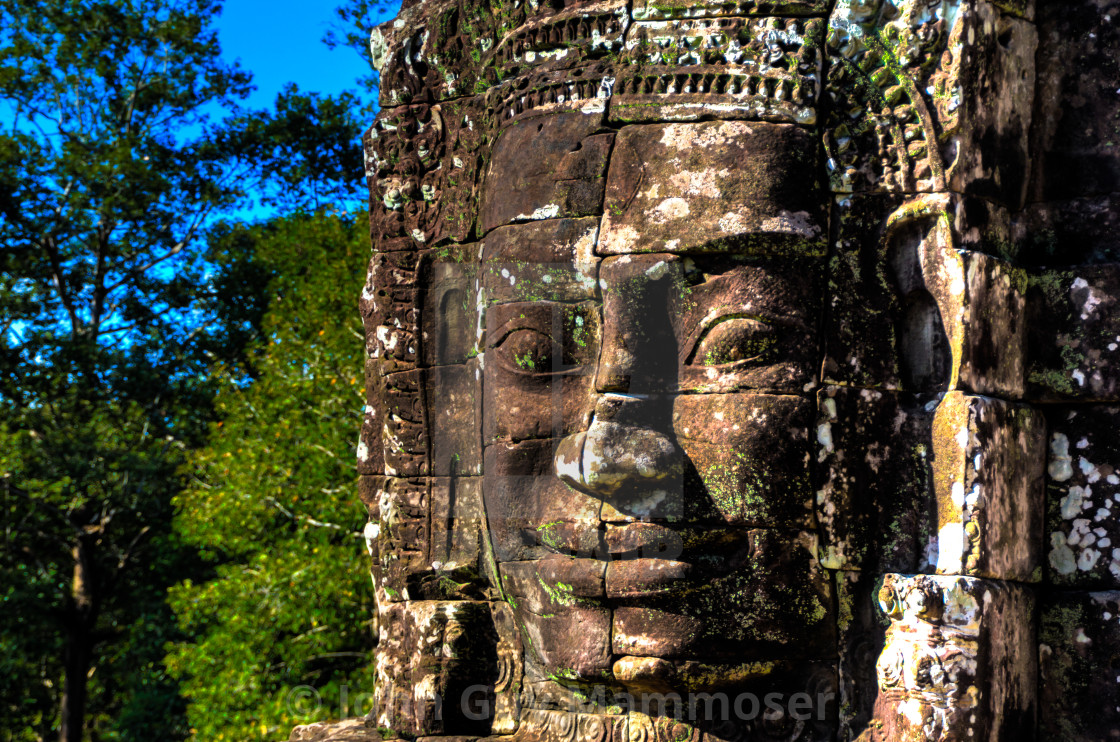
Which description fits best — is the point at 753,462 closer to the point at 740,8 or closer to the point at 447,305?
the point at 740,8

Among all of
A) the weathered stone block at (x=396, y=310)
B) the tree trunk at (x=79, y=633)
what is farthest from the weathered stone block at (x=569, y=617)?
the tree trunk at (x=79, y=633)

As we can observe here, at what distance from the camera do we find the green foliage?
37.2ft

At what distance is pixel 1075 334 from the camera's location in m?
3.13

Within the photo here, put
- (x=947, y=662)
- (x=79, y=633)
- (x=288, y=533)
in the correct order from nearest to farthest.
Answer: (x=947, y=662) < (x=288, y=533) < (x=79, y=633)

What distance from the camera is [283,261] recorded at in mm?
14062

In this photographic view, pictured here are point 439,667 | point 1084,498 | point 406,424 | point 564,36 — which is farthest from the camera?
point 406,424

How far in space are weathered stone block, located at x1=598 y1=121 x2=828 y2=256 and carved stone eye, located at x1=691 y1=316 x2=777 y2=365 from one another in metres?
0.22

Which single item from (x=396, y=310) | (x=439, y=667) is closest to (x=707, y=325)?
(x=396, y=310)

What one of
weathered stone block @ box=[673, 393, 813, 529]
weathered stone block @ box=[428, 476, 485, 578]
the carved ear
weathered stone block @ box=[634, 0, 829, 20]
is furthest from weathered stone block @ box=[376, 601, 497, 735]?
weathered stone block @ box=[634, 0, 829, 20]

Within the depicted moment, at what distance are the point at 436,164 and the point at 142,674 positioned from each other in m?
13.7

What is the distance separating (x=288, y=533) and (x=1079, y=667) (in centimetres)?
1060

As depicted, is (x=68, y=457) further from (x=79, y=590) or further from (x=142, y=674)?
(x=142, y=674)

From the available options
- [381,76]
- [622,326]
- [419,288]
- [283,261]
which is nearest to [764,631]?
[622,326]

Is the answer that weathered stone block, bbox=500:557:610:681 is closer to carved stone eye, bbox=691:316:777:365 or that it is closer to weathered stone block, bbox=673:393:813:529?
weathered stone block, bbox=673:393:813:529
